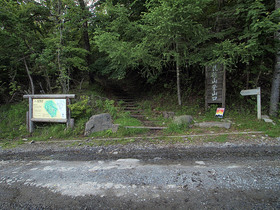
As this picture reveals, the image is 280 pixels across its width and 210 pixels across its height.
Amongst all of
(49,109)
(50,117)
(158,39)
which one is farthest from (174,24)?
(50,117)

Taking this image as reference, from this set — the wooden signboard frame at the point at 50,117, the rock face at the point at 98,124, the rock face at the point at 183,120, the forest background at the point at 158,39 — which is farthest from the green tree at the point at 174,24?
the wooden signboard frame at the point at 50,117

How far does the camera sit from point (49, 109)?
622 cm

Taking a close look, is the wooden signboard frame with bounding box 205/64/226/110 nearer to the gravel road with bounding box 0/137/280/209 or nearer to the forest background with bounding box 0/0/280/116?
the forest background with bounding box 0/0/280/116

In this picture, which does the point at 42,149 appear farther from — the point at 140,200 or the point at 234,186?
the point at 234,186

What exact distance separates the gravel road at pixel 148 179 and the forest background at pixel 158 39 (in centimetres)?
387

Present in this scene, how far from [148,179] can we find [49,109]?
5.48 m

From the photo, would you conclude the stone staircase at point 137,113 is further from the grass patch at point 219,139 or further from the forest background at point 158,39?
the forest background at point 158,39

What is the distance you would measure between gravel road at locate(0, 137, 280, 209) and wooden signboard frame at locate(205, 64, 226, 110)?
317 cm

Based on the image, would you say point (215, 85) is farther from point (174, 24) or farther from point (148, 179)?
point (148, 179)

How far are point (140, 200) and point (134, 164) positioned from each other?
4.08 ft

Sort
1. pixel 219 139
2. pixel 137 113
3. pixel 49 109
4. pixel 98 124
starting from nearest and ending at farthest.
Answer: pixel 219 139 < pixel 98 124 < pixel 49 109 < pixel 137 113

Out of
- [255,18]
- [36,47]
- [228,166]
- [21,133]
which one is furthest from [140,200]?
[36,47]

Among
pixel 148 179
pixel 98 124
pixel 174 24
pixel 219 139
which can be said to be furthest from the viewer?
pixel 98 124

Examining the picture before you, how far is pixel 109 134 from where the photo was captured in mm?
5668
